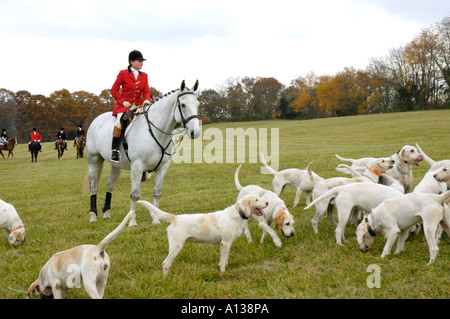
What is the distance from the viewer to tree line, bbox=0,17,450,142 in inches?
2279

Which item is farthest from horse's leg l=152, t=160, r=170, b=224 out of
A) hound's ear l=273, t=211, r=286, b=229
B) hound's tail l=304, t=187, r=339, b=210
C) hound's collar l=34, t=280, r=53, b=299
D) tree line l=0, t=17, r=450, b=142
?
tree line l=0, t=17, r=450, b=142

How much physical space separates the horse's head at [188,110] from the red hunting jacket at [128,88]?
1.54 m

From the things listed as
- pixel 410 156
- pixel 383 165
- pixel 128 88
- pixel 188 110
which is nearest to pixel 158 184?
pixel 188 110

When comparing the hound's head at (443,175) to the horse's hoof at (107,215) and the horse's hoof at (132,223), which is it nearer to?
the horse's hoof at (132,223)

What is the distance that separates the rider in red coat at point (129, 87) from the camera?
7549 mm

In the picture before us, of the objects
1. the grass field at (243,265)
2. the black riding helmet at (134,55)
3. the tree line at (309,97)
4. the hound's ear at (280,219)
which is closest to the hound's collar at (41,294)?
the grass field at (243,265)

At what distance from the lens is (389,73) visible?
6512 centimetres

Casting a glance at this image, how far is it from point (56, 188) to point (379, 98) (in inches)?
2420

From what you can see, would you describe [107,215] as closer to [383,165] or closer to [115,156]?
[115,156]

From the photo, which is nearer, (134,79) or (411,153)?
(411,153)

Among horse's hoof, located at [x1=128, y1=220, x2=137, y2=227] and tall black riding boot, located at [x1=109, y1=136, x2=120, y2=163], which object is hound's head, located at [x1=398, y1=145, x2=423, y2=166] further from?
tall black riding boot, located at [x1=109, y1=136, x2=120, y2=163]

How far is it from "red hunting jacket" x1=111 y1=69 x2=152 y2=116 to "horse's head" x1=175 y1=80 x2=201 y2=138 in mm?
1543

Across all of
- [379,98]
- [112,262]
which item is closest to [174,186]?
[112,262]
